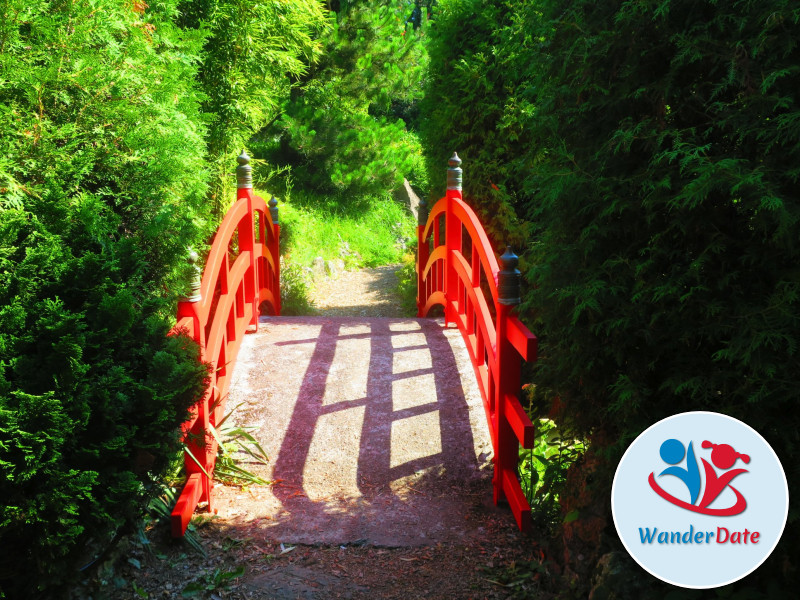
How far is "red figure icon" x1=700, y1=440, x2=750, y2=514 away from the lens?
1977 millimetres

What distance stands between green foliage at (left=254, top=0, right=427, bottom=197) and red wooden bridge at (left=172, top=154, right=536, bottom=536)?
15.4 ft

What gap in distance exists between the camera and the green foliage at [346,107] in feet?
34.0

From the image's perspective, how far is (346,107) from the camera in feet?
35.5

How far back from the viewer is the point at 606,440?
8.00ft

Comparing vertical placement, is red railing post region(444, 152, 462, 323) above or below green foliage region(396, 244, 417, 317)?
above

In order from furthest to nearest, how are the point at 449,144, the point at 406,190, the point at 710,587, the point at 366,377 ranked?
1. the point at 406,190
2. the point at 449,144
3. the point at 366,377
4. the point at 710,587

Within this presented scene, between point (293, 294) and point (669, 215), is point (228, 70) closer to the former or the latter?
point (293, 294)

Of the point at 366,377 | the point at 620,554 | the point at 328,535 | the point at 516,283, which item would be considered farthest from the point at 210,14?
the point at 620,554

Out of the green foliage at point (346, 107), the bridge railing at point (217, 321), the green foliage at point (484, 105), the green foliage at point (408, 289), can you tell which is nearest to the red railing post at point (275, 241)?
the bridge railing at point (217, 321)

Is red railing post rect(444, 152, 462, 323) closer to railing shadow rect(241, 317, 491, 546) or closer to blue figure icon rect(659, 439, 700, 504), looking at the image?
railing shadow rect(241, 317, 491, 546)

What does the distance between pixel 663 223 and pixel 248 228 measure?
147 inches

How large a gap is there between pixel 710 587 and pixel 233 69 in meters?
5.51

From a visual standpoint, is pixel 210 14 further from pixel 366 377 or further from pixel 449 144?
pixel 366 377

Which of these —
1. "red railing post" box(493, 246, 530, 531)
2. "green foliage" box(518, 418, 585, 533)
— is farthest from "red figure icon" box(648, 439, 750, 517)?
"red railing post" box(493, 246, 530, 531)
